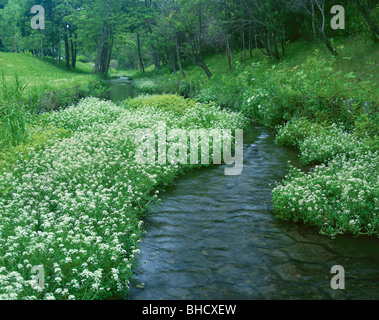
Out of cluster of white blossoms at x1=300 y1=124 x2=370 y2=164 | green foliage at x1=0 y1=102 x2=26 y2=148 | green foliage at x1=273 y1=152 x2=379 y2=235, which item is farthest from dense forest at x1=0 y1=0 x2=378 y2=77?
green foliage at x1=0 y1=102 x2=26 y2=148

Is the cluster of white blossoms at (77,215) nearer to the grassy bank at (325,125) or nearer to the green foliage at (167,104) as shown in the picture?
the grassy bank at (325,125)

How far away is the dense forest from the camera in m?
23.3

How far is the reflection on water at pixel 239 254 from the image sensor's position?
5.06 metres

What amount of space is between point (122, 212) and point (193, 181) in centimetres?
368

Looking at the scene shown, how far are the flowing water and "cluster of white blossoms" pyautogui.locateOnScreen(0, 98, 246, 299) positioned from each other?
52 cm

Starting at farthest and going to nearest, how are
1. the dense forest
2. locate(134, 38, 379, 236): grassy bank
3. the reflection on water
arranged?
the dense forest
locate(134, 38, 379, 236): grassy bank
the reflection on water

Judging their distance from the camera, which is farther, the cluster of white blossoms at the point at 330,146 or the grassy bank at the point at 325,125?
the cluster of white blossoms at the point at 330,146

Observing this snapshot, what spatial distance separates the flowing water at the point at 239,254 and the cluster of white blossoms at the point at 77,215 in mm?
522

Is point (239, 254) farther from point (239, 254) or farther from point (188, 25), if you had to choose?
point (188, 25)

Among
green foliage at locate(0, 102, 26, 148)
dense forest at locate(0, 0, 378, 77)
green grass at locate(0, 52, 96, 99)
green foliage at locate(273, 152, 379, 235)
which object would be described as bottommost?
green foliage at locate(273, 152, 379, 235)

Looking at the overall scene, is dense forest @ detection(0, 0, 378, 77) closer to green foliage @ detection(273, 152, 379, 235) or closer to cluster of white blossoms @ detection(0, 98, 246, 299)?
green foliage @ detection(273, 152, 379, 235)

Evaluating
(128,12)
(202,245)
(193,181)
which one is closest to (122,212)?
(202,245)

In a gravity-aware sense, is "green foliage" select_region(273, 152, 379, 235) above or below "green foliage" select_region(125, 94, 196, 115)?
below

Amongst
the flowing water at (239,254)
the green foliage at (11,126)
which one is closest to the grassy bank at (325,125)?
the flowing water at (239,254)
